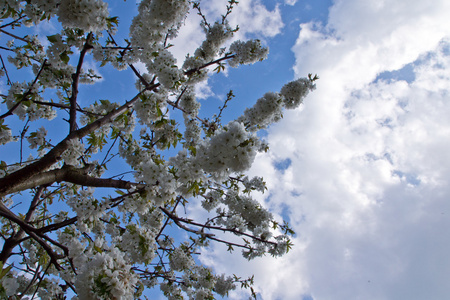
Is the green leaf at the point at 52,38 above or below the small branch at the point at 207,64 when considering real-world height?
below

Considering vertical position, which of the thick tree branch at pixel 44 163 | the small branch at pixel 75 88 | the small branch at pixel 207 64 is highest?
the small branch at pixel 207 64

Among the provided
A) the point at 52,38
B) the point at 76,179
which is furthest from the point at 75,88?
the point at 76,179

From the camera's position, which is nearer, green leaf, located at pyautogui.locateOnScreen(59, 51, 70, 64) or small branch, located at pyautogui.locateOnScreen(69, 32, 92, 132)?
green leaf, located at pyautogui.locateOnScreen(59, 51, 70, 64)

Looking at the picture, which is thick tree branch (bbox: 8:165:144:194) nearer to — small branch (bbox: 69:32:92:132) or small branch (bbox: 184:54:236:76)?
small branch (bbox: 69:32:92:132)

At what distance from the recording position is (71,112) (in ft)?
16.6

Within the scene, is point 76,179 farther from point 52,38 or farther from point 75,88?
point 52,38

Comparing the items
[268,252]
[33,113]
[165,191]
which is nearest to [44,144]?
[33,113]

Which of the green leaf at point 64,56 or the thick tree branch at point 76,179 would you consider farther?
the green leaf at point 64,56

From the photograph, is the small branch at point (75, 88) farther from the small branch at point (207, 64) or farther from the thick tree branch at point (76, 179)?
the small branch at point (207, 64)

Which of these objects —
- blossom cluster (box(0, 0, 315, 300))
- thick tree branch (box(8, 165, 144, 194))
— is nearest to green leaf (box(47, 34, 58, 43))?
blossom cluster (box(0, 0, 315, 300))

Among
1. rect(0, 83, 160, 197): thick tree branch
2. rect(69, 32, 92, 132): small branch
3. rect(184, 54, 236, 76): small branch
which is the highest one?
rect(184, 54, 236, 76): small branch

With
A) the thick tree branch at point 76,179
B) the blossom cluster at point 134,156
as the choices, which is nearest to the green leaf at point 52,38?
the blossom cluster at point 134,156

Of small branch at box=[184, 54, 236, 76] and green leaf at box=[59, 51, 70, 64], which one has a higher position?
small branch at box=[184, 54, 236, 76]

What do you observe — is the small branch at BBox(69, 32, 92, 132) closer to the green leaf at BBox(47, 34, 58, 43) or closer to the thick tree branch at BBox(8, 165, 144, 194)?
the green leaf at BBox(47, 34, 58, 43)
